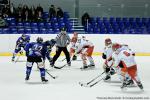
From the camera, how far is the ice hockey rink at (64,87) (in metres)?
7.68

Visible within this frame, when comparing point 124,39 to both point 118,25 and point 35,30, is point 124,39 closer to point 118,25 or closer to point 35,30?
point 118,25

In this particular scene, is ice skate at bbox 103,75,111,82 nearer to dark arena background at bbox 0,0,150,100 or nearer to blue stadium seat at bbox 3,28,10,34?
dark arena background at bbox 0,0,150,100

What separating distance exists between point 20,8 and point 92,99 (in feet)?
37.3

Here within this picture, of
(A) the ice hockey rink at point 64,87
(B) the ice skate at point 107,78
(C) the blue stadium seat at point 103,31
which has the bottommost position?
(A) the ice hockey rink at point 64,87

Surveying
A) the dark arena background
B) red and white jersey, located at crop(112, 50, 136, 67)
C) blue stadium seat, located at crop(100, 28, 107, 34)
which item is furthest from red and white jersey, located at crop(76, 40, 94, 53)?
blue stadium seat, located at crop(100, 28, 107, 34)

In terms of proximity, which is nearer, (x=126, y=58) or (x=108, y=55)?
(x=126, y=58)

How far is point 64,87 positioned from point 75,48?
436 centimetres

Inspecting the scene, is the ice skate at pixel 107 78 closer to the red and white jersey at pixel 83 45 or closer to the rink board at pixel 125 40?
the red and white jersey at pixel 83 45

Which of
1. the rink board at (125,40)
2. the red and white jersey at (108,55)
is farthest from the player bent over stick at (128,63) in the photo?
the rink board at (125,40)

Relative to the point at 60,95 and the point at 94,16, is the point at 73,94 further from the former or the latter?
the point at 94,16

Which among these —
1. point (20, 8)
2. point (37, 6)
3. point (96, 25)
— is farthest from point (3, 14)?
point (96, 25)

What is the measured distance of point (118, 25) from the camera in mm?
19234

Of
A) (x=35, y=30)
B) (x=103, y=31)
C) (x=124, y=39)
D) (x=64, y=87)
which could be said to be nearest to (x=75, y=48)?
(x=64, y=87)

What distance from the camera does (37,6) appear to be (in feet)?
63.8
